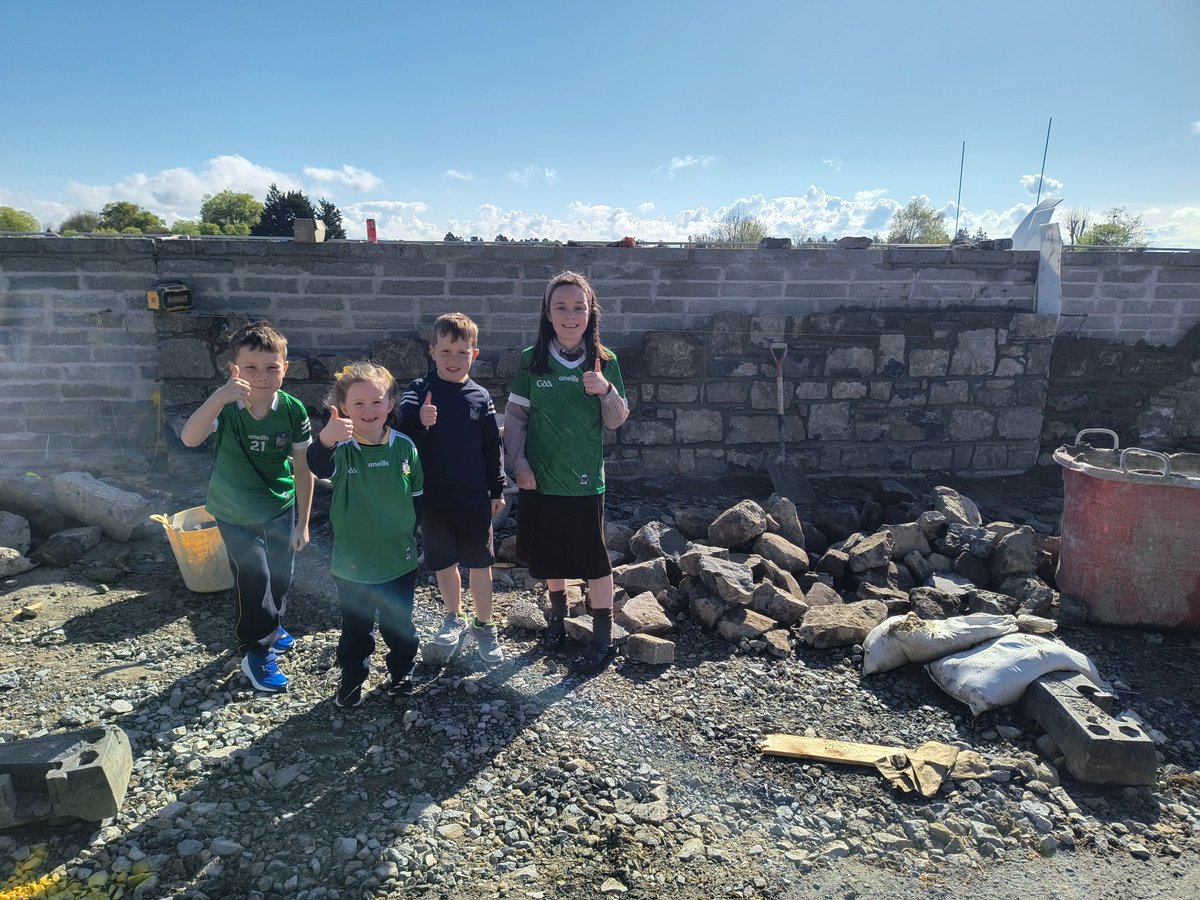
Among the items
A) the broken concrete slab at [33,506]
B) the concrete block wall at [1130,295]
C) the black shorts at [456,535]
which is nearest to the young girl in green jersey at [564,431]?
the black shorts at [456,535]

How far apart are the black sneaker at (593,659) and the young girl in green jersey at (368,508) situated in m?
0.96

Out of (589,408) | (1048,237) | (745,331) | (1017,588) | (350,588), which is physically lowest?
(1017,588)

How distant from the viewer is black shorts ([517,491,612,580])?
12.0ft

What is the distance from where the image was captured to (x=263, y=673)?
139 inches

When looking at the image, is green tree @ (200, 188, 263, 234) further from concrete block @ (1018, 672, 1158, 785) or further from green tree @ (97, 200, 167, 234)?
concrete block @ (1018, 672, 1158, 785)

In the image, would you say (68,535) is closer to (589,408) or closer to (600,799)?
(589,408)

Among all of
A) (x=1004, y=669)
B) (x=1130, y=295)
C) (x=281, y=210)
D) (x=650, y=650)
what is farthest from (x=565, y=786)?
(x=281, y=210)

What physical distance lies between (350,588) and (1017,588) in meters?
3.90

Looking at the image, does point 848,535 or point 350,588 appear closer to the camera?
point 350,588

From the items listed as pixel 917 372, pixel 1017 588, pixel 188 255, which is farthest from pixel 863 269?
pixel 188 255

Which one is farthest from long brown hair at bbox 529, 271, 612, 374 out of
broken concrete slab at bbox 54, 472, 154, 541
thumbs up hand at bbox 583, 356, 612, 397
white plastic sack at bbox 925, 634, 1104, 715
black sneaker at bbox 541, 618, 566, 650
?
broken concrete slab at bbox 54, 472, 154, 541

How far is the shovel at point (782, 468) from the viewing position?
634 centimetres

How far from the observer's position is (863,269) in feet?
21.9

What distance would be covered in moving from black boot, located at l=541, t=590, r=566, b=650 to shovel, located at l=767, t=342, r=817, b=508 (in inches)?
115
